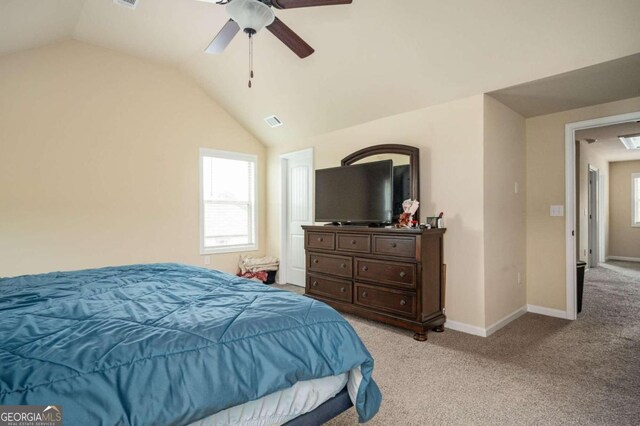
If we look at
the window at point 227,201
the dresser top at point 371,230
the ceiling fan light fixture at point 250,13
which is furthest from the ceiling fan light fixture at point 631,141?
the window at point 227,201

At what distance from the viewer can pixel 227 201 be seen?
5117 mm

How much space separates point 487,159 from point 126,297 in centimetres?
320

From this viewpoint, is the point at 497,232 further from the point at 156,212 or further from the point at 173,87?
the point at 173,87

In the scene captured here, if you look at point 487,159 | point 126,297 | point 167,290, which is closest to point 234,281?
point 167,290

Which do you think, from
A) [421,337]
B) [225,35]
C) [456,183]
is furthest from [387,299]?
[225,35]

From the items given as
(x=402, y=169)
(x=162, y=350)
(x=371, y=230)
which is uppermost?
(x=402, y=169)

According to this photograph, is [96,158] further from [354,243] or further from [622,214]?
[622,214]

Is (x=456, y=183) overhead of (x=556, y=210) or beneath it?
overhead

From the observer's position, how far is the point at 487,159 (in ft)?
10.5

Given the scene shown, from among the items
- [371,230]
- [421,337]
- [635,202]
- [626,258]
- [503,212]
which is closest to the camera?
[421,337]

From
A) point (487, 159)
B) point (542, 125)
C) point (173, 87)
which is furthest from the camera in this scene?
point (173, 87)

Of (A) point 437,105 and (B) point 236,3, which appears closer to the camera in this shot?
(B) point 236,3

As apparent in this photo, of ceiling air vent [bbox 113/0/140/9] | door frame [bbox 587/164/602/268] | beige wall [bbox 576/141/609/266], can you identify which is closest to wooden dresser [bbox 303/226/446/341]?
ceiling air vent [bbox 113/0/140/9]

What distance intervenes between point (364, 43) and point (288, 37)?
2.97 ft
